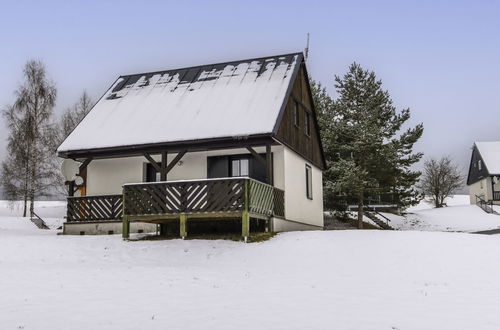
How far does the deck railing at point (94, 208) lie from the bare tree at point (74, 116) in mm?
20397

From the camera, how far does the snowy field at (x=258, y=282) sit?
8758mm

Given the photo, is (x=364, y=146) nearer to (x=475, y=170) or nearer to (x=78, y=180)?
(x=78, y=180)

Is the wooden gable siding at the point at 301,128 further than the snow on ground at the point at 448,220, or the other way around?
the snow on ground at the point at 448,220

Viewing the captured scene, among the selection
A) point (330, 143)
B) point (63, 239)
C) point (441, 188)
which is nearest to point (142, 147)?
point (63, 239)

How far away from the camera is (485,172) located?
5312cm

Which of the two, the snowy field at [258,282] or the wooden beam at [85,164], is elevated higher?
the wooden beam at [85,164]

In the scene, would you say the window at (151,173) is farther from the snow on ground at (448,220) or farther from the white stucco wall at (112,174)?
the snow on ground at (448,220)

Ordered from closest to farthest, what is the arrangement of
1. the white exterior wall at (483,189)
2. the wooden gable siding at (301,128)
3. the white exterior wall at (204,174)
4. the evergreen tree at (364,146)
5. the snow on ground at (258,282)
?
1. the snow on ground at (258,282)
2. the white exterior wall at (204,174)
3. the wooden gable siding at (301,128)
4. the evergreen tree at (364,146)
5. the white exterior wall at (483,189)

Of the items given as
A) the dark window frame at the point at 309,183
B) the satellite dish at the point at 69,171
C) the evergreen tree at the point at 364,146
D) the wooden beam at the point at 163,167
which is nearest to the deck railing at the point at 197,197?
the wooden beam at the point at 163,167

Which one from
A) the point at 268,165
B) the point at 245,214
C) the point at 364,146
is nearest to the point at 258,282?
the point at 245,214

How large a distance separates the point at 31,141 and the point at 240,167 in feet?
70.0

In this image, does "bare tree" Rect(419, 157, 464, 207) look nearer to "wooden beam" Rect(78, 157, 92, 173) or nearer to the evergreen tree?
the evergreen tree

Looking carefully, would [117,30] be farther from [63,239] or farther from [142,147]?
[63,239]

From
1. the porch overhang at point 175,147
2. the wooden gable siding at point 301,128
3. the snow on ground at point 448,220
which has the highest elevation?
the wooden gable siding at point 301,128
